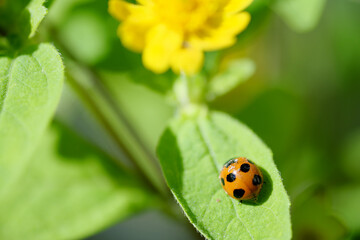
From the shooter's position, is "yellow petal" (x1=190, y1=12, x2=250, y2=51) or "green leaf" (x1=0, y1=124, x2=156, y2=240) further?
"green leaf" (x1=0, y1=124, x2=156, y2=240)

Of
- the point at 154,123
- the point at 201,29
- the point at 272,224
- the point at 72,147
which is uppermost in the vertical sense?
the point at 201,29

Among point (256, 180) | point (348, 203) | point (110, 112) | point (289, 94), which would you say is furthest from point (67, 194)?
point (348, 203)

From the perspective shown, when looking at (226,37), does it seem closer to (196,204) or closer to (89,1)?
(196,204)

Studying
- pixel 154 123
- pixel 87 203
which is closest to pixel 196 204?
pixel 87 203

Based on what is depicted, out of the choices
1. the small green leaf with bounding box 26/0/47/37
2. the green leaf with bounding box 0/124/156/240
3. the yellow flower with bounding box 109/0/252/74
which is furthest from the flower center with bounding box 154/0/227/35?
the green leaf with bounding box 0/124/156/240

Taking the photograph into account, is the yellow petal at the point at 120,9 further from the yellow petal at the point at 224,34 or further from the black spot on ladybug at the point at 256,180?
the black spot on ladybug at the point at 256,180

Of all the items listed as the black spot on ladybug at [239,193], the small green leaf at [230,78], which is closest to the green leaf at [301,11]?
the small green leaf at [230,78]

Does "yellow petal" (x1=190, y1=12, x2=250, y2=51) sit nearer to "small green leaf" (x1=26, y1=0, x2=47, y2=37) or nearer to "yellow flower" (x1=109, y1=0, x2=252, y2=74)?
"yellow flower" (x1=109, y1=0, x2=252, y2=74)

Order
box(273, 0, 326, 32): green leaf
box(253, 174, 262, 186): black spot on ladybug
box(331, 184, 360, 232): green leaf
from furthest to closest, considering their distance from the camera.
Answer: box(331, 184, 360, 232): green leaf
box(273, 0, 326, 32): green leaf
box(253, 174, 262, 186): black spot on ladybug
